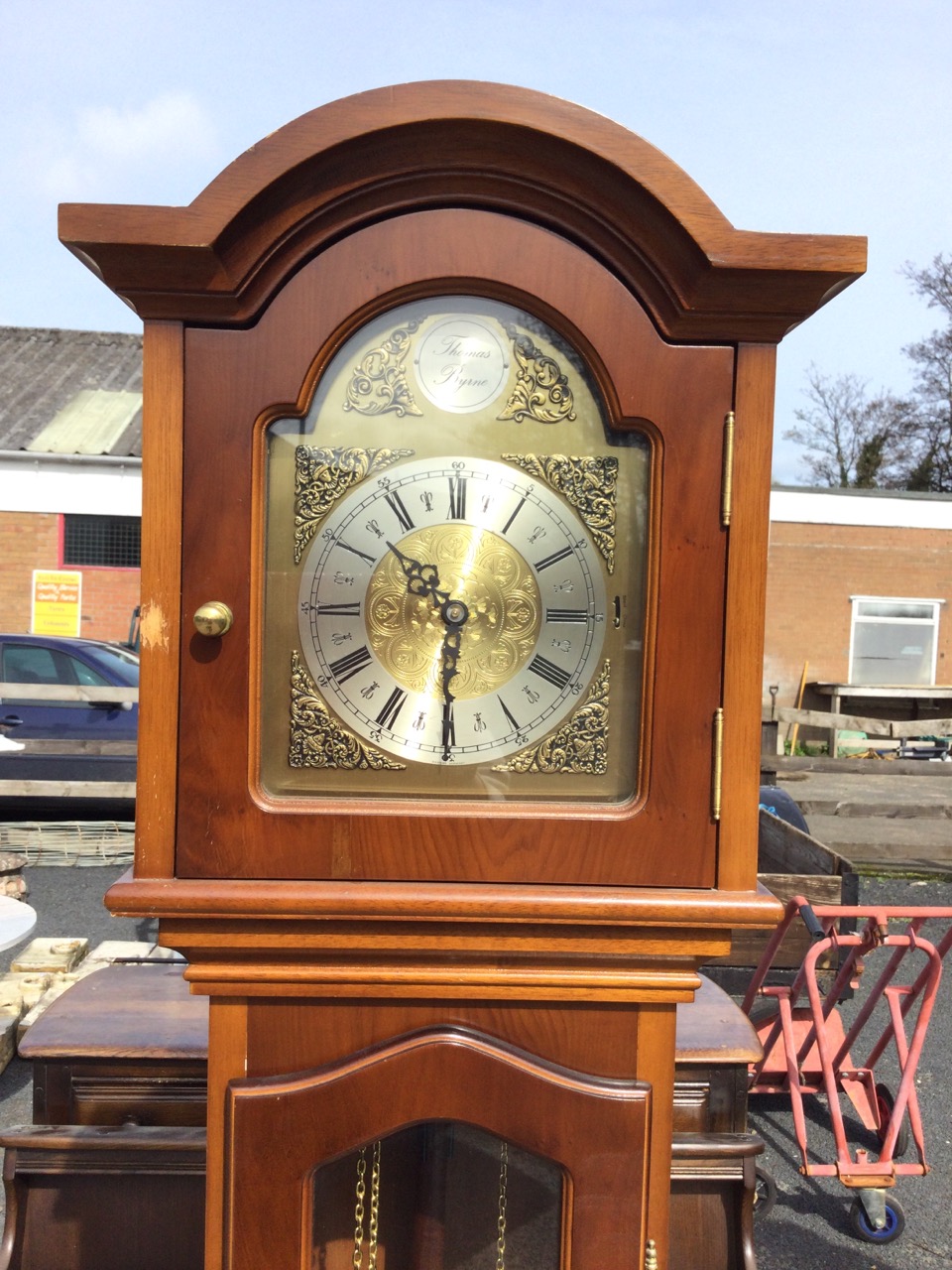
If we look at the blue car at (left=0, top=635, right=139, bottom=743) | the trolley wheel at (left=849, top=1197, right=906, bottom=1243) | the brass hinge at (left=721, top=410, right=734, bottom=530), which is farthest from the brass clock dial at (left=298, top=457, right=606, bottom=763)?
the blue car at (left=0, top=635, right=139, bottom=743)

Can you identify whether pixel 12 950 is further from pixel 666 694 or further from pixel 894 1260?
pixel 666 694

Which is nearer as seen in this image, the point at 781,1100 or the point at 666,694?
the point at 666,694

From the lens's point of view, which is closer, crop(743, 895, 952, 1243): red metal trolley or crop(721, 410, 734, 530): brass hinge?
crop(721, 410, 734, 530): brass hinge

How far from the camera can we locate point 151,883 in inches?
47.3

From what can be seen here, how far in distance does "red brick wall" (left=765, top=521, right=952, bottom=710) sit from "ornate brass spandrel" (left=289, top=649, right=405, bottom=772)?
44.2 feet

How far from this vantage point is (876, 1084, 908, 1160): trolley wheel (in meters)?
3.04

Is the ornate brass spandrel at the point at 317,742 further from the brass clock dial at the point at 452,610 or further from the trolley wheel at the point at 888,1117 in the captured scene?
the trolley wheel at the point at 888,1117

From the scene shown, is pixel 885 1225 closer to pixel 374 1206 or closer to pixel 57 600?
pixel 374 1206

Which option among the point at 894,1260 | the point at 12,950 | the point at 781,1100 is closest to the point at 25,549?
the point at 12,950

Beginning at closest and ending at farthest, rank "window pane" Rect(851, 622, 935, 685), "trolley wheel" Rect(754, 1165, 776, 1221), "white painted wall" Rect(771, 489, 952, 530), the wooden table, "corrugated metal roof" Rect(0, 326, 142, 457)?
the wooden table, "trolley wheel" Rect(754, 1165, 776, 1221), "corrugated metal roof" Rect(0, 326, 142, 457), "white painted wall" Rect(771, 489, 952, 530), "window pane" Rect(851, 622, 935, 685)

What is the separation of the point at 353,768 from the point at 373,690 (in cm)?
10

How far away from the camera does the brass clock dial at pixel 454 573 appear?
123 cm

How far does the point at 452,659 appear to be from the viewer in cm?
125

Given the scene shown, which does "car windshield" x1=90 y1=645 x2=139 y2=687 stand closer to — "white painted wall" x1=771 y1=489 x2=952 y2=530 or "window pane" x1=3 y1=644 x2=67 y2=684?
"window pane" x1=3 y1=644 x2=67 y2=684
